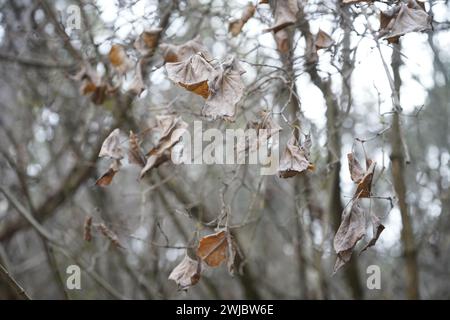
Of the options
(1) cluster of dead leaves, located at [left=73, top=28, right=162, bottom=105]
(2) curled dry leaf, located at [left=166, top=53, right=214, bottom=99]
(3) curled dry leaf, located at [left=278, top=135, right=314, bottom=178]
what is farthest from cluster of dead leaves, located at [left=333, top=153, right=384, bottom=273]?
(1) cluster of dead leaves, located at [left=73, top=28, right=162, bottom=105]

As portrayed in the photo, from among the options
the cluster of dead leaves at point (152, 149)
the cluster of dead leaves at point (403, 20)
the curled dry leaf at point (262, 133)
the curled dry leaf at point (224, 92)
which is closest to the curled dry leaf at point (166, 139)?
the cluster of dead leaves at point (152, 149)

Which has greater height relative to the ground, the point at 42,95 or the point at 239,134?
the point at 42,95

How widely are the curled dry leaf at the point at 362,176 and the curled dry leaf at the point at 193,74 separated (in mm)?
501

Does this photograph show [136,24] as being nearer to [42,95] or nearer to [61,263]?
[42,95]

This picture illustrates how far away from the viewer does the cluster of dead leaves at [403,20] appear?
176 cm

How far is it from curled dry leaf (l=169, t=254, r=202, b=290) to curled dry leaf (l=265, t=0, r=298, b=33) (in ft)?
2.91

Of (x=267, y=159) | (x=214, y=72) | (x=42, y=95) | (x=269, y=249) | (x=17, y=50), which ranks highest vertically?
(x=17, y=50)

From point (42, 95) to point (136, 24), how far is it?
1486mm

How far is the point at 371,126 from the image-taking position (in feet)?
14.0

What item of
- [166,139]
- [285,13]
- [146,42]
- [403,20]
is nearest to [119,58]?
[146,42]

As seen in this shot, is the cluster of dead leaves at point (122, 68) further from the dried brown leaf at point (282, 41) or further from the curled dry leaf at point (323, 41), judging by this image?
the curled dry leaf at point (323, 41)

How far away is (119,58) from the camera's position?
2506 mm

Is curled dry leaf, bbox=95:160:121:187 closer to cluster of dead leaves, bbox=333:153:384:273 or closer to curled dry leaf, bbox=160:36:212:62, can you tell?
curled dry leaf, bbox=160:36:212:62
